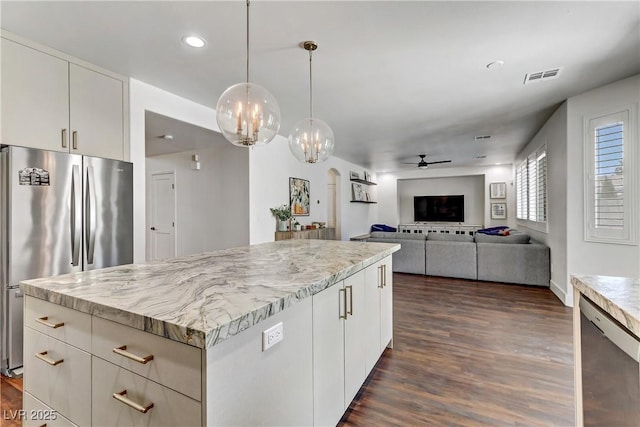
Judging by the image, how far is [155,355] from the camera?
0.88 metres

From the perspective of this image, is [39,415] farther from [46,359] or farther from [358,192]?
[358,192]

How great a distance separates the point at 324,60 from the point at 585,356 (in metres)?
2.62

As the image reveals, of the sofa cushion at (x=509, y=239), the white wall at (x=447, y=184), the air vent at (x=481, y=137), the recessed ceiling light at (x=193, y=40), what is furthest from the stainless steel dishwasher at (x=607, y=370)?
the white wall at (x=447, y=184)

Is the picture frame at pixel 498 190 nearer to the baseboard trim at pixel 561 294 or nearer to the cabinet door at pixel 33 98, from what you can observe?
the baseboard trim at pixel 561 294

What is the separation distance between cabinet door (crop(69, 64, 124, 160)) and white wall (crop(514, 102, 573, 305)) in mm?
5053

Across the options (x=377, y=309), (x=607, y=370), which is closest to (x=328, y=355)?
(x=377, y=309)

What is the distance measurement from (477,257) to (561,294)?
1.30m

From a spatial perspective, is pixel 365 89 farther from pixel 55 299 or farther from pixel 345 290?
pixel 55 299

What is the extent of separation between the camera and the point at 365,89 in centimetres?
327

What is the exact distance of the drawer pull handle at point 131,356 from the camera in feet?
2.90

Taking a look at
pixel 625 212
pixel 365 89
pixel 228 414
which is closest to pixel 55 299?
pixel 228 414

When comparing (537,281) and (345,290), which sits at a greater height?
(345,290)

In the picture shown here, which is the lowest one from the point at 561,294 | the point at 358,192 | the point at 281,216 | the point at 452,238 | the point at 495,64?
the point at 561,294

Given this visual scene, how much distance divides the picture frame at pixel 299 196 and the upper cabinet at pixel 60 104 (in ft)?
9.14
